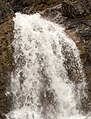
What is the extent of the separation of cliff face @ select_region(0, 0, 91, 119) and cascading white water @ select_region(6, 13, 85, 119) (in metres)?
0.43

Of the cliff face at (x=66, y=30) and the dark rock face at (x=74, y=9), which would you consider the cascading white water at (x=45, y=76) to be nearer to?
the cliff face at (x=66, y=30)

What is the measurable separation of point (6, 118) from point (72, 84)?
4.92 m

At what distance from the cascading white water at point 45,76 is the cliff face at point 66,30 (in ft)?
1.41

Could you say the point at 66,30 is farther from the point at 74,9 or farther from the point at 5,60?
the point at 5,60

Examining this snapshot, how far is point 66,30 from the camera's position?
24344mm

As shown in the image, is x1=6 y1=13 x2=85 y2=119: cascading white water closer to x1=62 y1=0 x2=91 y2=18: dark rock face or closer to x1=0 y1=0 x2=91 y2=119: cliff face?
x1=0 y1=0 x2=91 y2=119: cliff face

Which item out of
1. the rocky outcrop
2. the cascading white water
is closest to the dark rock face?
the cascading white water

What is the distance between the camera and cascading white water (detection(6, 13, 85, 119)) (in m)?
21.6

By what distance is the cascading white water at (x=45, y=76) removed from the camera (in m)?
21.6

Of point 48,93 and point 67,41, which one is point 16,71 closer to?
point 48,93

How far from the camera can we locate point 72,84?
73.6 ft

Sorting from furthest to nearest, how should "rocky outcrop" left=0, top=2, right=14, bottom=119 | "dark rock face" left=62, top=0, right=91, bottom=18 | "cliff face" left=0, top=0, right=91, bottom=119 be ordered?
"dark rock face" left=62, top=0, right=91, bottom=18 < "cliff face" left=0, top=0, right=91, bottom=119 < "rocky outcrop" left=0, top=2, right=14, bottom=119

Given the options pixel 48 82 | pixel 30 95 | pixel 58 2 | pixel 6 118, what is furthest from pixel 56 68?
pixel 58 2

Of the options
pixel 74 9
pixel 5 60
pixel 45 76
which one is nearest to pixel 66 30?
pixel 74 9
